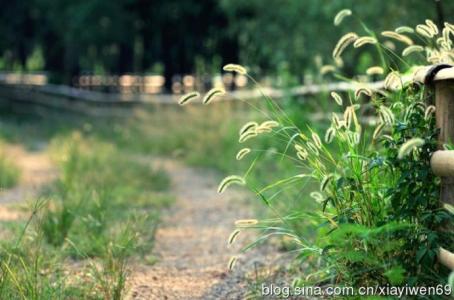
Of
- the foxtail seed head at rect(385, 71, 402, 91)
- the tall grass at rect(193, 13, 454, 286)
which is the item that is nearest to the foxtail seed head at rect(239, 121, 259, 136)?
the tall grass at rect(193, 13, 454, 286)

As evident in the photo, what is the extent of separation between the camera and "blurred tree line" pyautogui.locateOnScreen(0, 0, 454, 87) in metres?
11.1

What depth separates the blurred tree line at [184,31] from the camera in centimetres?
1112

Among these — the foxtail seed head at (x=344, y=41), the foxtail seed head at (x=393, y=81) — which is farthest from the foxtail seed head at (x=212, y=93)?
the foxtail seed head at (x=393, y=81)

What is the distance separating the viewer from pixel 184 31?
2206cm

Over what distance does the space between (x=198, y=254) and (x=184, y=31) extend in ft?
56.3

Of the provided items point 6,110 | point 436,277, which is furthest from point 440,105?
point 6,110

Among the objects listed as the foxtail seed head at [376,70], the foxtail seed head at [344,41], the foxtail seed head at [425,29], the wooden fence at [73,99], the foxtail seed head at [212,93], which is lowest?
the foxtail seed head at [212,93]

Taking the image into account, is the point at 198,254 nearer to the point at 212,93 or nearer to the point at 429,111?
the point at 212,93

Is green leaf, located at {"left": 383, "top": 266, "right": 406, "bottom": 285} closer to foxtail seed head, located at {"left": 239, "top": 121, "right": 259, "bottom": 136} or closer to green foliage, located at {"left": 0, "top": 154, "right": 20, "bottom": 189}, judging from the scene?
foxtail seed head, located at {"left": 239, "top": 121, "right": 259, "bottom": 136}

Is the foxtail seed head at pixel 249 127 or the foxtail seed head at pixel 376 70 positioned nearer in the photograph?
the foxtail seed head at pixel 249 127

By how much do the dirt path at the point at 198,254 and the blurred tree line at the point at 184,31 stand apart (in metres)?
1.64

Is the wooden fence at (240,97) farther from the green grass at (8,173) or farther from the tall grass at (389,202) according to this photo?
the green grass at (8,173)

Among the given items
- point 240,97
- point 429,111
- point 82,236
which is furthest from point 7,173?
point 429,111

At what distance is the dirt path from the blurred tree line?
5.38 feet
